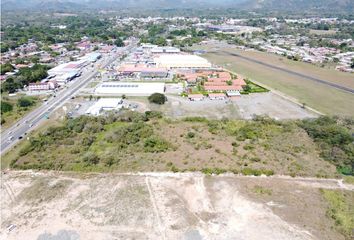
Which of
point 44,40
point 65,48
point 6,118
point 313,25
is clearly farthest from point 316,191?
point 313,25

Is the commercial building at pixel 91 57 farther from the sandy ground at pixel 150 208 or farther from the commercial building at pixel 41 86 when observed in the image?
the sandy ground at pixel 150 208

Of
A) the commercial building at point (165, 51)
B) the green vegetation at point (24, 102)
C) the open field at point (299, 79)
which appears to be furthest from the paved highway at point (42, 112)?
the open field at point (299, 79)

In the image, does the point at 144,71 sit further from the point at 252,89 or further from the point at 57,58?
the point at 57,58

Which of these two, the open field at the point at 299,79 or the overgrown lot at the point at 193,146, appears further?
the open field at the point at 299,79

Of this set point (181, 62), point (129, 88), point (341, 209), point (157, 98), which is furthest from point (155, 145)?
point (181, 62)

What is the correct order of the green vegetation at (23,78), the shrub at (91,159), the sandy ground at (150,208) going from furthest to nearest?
1. the green vegetation at (23,78)
2. the shrub at (91,159)
3. the sandy ground at (150,208)

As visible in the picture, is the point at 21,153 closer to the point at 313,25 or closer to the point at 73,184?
the point at 73,184

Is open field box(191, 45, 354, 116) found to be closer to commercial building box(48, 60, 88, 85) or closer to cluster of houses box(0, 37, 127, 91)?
cluster of houses box(0, 37, 127, 91)
